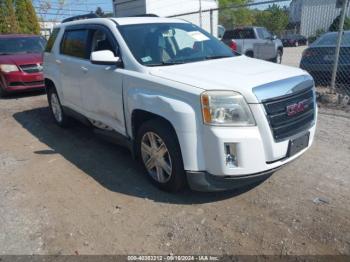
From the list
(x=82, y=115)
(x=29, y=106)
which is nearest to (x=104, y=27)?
(x=82, y=115)

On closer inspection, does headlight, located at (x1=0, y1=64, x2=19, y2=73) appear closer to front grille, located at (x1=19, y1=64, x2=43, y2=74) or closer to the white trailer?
front grille, located at (x1=19, y1=64, x2=43, y2=74)

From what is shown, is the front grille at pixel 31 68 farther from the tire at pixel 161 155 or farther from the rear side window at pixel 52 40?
the tire at pixel 161 155

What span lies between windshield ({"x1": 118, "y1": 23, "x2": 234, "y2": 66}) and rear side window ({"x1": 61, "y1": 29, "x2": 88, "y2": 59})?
971 mm

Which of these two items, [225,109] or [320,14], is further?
[320,14]

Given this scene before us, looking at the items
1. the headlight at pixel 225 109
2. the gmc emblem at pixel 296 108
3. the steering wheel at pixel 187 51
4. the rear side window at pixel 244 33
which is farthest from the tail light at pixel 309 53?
the rear side window at pixel 244 33

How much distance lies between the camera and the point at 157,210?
343 centimetres

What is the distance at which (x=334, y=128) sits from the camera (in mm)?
5453

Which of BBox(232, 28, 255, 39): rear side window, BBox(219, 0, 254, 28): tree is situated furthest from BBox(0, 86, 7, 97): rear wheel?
BBox(219, 0, 254, 28): tree

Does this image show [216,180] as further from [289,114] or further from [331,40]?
[331,40]

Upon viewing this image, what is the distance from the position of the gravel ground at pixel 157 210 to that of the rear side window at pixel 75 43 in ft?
5.05

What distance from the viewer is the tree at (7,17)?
20438 mm

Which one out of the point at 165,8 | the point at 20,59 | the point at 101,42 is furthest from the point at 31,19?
the point at 101,42

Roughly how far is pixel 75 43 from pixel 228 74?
2.87m

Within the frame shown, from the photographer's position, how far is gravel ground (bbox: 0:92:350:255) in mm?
2908
